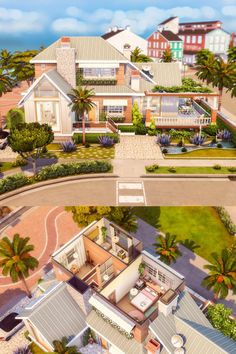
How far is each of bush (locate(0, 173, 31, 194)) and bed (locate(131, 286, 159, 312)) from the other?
20.8 metres

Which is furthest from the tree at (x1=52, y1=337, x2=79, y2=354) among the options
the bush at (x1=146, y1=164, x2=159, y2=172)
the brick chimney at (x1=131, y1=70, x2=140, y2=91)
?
the brick chimney at (x1=131, y1=70, x2=140, y2=91)

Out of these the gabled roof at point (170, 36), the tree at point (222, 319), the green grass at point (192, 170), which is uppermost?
the gabled roof at point (170, 36)

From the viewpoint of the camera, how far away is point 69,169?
4166cm

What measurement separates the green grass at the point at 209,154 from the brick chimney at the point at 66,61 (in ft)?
70.7

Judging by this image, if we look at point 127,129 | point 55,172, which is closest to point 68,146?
point 55,172

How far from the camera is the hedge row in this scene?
1541 inches

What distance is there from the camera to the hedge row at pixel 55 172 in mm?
39153

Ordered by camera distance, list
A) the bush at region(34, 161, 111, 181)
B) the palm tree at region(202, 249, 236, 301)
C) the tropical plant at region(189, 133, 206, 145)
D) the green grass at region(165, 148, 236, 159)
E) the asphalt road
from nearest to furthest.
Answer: the palm tree at region(202, 249, 236, 301) → the asphalt road → the bush at region(34, 161, 111, 181) → the green grass at region(165, 148, 236, 159) → the tropical plant at region(189, 133, 206, 145)

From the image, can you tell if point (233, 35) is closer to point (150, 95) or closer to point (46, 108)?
point (150, 95)

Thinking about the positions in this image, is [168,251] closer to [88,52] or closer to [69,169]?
[69,169]

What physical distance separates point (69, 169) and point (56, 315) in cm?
2100

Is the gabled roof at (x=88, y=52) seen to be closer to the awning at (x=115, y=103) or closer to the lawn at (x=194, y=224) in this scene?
the awning at (x=115, y=103)

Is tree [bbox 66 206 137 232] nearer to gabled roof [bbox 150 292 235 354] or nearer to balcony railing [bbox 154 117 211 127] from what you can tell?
gabled roof [bbox 150 292 235 354]

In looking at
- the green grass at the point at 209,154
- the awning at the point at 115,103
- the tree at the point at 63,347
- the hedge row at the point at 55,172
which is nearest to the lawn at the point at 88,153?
the hedge row at the point at 55,172
